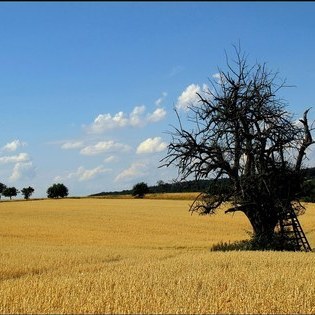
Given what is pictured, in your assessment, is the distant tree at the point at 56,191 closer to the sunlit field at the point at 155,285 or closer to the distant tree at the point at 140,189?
the distant tree at the point at 140,189

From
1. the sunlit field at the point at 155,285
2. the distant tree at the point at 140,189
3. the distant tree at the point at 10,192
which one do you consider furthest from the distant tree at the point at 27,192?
the sunlit field at the point at 155,285

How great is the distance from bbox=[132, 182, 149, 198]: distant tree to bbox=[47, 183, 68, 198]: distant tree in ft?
95.0

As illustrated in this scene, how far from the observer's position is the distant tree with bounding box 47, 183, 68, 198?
5325 inches

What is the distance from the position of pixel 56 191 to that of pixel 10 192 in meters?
14.9

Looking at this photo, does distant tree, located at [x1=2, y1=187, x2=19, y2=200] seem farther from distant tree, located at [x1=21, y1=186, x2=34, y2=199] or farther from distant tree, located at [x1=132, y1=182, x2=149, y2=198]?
distant tree, located at [x1=132, y1=182, x2=149, y2=198]

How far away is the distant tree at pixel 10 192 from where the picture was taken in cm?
14125

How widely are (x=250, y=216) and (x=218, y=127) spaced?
5.18 m

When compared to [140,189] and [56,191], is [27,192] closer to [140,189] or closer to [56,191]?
[56,191]

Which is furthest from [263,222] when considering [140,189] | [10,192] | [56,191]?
[10,192]

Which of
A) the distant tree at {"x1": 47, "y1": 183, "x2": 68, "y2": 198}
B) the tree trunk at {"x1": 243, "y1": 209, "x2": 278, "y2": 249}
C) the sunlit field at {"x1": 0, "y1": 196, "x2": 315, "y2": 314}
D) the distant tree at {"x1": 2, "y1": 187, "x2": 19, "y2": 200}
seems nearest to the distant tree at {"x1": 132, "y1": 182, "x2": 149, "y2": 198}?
the distant tree at {"x1": 47, "y1": 183, "x2": 68, "y2": 198}

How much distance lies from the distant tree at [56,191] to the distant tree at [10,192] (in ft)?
41.6

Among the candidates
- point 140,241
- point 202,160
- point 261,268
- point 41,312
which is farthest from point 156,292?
point 140,241

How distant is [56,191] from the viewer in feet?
445

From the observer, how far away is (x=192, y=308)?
29.8 feet
